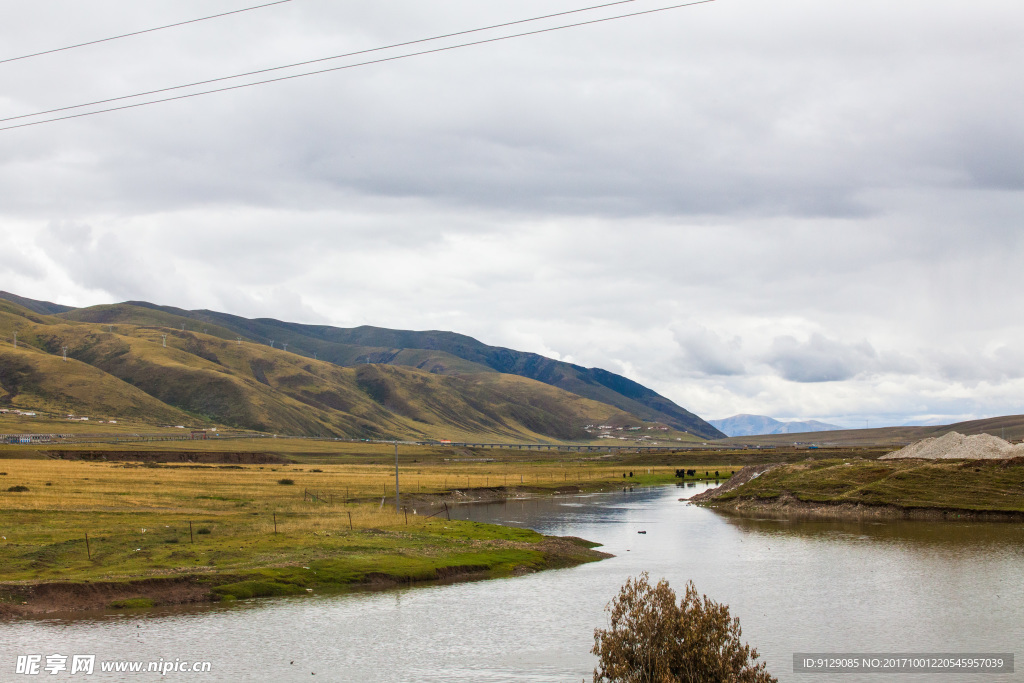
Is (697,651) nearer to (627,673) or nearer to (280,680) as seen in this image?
(627,673)

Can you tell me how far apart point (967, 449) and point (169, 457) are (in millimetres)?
152606

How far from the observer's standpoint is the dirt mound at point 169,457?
16350 cm

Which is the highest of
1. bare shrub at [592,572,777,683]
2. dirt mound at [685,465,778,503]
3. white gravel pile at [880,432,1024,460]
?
white gravel pile at [880,432,1024,460]

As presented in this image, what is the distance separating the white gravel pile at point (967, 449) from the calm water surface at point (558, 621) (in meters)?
39.2

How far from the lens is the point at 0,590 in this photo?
1665 inches

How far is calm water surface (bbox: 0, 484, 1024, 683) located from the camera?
3394 centimetres

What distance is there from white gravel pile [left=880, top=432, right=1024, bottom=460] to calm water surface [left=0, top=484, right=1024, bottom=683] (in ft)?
129

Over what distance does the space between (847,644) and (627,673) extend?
56.8 feet

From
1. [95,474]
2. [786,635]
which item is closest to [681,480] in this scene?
[95,474]
